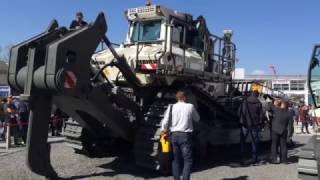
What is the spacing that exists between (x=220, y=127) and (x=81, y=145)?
347cm

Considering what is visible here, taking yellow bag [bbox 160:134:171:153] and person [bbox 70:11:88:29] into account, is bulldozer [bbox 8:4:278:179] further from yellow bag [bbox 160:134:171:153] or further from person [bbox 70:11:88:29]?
person [bbox 70:11:88:29]

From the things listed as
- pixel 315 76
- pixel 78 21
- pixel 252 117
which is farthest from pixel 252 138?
pixel 78 21

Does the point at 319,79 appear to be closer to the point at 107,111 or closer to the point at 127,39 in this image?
the point at 107,111

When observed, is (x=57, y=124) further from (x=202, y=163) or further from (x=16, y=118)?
(x=202, y=163)

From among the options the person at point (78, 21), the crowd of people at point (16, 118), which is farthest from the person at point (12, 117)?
the person at point (78, 21)

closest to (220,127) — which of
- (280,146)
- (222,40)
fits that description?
(280,146)

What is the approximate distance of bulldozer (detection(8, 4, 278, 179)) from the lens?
283 inches

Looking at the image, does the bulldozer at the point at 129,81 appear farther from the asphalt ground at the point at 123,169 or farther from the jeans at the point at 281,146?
the jeans at the point at 281,146

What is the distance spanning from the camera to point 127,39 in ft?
37.0

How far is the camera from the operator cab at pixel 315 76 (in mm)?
6273

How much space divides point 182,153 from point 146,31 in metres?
4.26

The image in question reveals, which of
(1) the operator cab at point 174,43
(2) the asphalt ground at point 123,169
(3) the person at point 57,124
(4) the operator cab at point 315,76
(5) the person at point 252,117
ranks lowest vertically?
(2) the asphalt ground at point 123,169

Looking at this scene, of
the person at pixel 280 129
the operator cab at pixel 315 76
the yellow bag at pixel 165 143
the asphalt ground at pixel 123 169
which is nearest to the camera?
the operator cab at pixel 315 76

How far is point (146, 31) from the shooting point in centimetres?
1073
